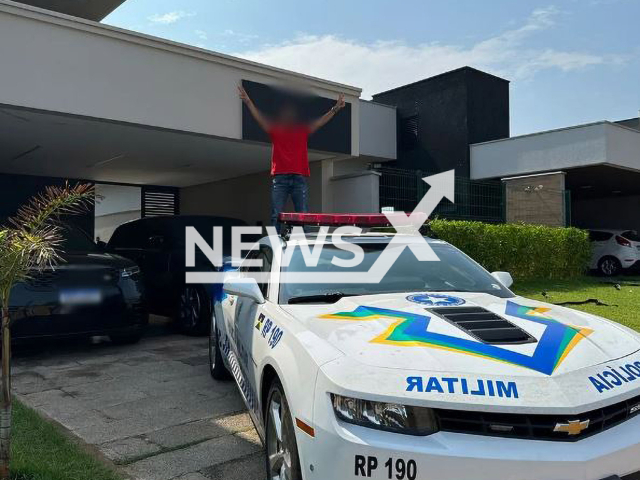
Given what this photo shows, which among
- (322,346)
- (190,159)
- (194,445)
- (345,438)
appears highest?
(190,159)

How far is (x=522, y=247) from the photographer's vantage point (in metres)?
12.5

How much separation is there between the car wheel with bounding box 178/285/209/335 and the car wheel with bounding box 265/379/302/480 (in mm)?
4394

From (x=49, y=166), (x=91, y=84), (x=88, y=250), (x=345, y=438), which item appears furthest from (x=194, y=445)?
(x=49, y=166)

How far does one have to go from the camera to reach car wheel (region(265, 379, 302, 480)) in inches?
97.3

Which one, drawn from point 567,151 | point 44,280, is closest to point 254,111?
point 44,280

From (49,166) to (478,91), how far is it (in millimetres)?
13069

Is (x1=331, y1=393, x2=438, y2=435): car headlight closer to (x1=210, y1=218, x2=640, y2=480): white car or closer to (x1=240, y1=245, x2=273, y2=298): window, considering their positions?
(x1=210, y1=218, x2=640, y2=480): white car

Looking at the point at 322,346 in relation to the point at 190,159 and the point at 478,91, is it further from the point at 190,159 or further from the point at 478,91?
the point at 478,91

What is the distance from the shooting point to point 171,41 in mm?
8492

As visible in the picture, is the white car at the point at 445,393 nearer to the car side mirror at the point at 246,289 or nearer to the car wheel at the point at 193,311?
the car side mirror at the point at 246,289

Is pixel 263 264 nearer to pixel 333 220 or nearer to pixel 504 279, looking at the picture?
pixel 333 220

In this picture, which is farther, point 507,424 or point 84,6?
point 84,6

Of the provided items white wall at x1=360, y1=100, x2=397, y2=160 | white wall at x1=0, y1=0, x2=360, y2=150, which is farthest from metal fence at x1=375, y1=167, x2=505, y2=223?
white wall at x1=360, y1=100, x2=397, y2=160

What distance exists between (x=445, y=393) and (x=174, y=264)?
238 inches
